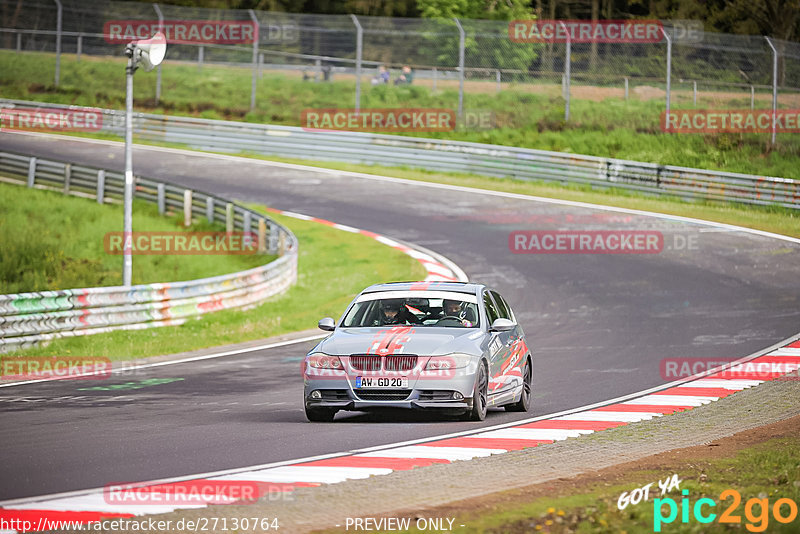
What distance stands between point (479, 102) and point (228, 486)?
3300cm

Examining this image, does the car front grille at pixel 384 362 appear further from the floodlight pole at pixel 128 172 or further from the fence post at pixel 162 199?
the fence post at pixel 162 199

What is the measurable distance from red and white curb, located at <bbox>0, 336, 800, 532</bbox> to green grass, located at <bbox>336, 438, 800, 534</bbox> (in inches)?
69.1

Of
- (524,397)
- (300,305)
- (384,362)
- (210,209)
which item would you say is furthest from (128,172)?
(210,209)

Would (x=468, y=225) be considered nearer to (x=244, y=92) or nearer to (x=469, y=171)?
(x=469, y=171)

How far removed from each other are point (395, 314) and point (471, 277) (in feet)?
39.6

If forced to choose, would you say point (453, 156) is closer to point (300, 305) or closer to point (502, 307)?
point (300, 305)

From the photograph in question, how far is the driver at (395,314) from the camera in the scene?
483 inches

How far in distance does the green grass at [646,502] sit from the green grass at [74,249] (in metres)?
17.6

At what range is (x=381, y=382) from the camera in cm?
1128

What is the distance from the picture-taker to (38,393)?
14039mm

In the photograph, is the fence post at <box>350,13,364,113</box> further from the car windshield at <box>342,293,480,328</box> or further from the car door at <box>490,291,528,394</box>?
the car windshield at <box>342,293,480,328</box>

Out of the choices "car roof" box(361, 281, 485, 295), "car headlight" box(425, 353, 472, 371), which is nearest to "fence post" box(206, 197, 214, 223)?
"car roof" box(361, 281, 485, 295)

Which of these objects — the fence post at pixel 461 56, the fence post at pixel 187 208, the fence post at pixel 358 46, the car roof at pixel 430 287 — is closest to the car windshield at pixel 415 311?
the car roof at pixel 430 287

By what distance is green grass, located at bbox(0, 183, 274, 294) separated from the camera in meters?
25.2
